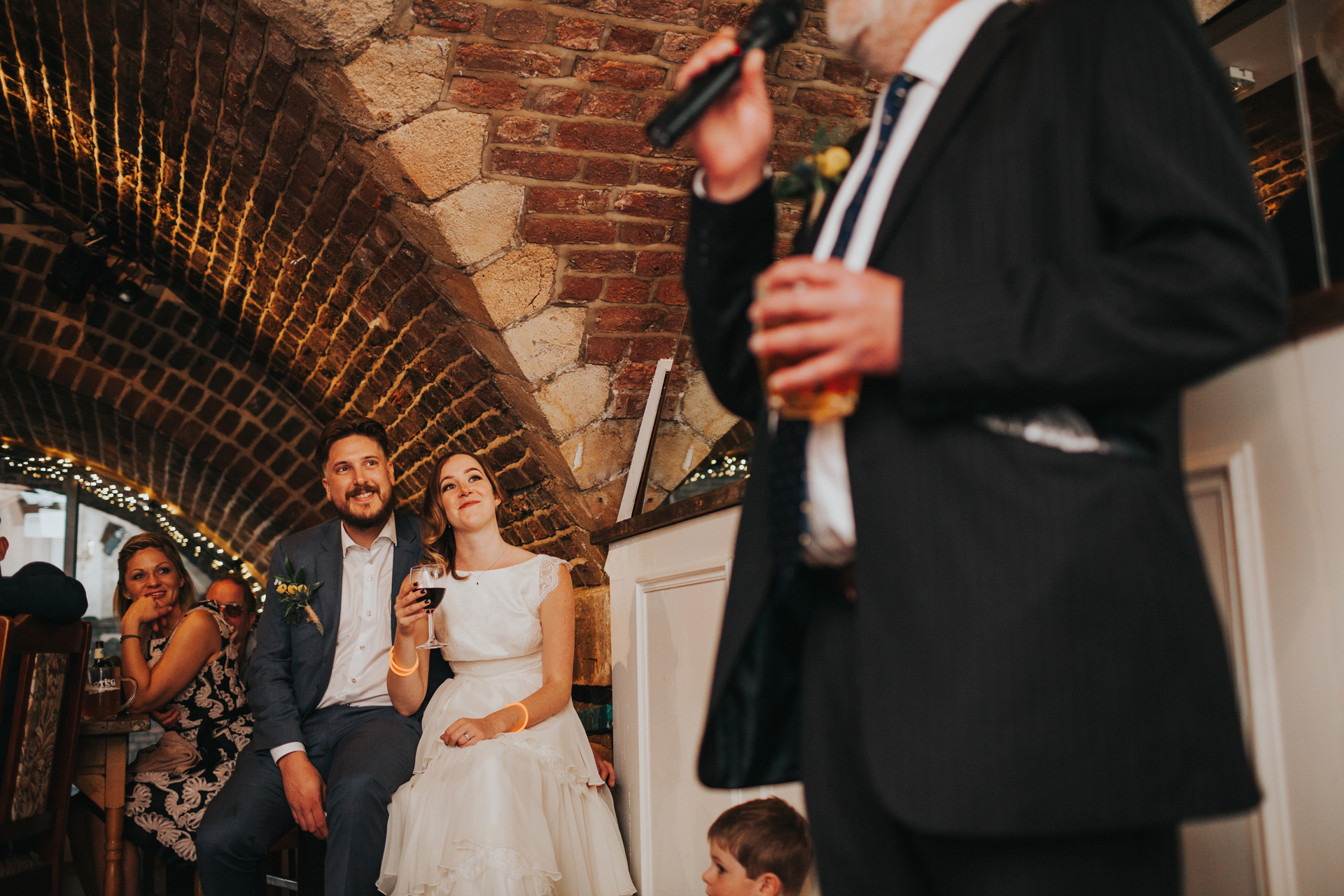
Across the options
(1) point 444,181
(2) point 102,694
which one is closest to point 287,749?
(2) point 102,694

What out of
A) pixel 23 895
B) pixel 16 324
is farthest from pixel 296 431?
pixel 23 895

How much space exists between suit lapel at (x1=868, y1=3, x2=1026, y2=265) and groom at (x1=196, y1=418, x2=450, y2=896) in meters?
2.34

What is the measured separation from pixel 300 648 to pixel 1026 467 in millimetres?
2869

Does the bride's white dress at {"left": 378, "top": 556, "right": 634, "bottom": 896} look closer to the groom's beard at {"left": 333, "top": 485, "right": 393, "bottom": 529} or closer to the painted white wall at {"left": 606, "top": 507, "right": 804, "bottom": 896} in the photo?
the painted white wall at {"left": 606, "top": 507, "right": 804, "bottom": 896}

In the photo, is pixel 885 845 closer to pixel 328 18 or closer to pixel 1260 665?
pixel 1260 665

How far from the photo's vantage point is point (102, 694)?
126 inches

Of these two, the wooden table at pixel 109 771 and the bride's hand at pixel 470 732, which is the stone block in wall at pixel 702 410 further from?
the wooden table at pixel 109 771

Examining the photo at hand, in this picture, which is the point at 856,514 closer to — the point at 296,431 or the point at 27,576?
the point at 27,576

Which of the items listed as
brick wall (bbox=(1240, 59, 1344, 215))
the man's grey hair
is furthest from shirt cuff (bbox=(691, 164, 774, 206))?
the man's grey hair

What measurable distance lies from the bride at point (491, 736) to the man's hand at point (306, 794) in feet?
0.95

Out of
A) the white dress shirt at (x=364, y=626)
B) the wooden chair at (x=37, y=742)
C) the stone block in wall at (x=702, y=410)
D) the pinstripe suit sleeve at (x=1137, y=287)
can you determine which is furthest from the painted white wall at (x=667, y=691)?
the wooden chair at (x=37, y=742)

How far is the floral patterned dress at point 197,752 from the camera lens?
10.4ft

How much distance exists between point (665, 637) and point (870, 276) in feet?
6.55

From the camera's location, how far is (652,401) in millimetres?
3617
